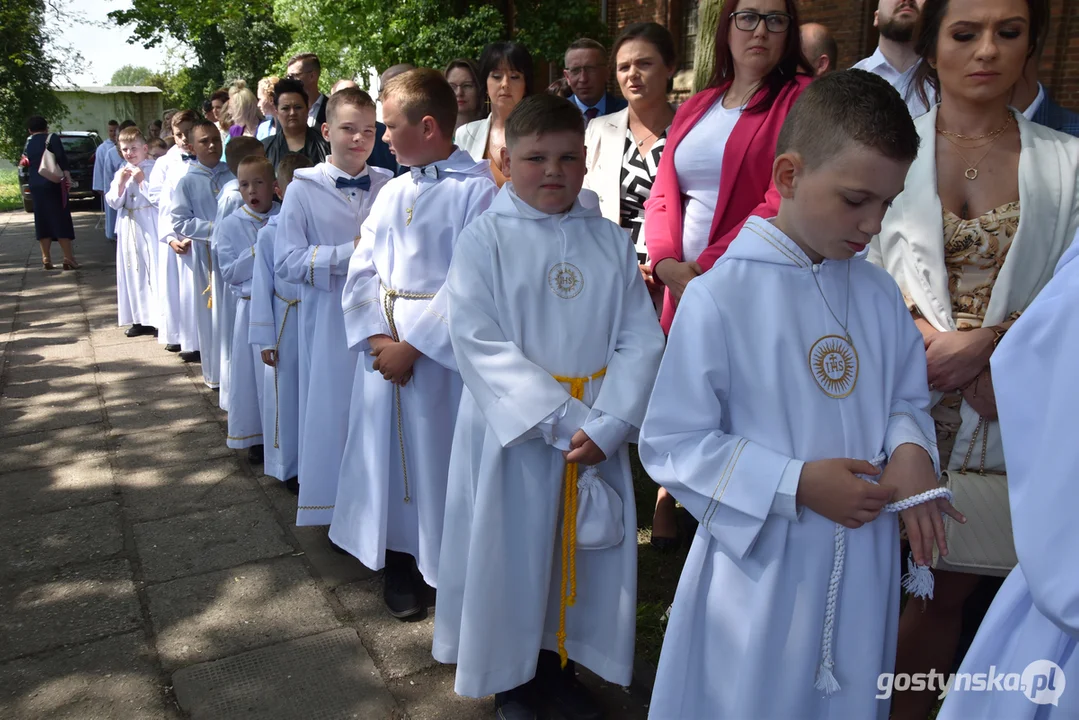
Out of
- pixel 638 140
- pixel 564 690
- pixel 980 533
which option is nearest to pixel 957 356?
pixel 980 533

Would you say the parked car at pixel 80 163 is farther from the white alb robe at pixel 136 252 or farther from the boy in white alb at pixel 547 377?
the boy in white alb at pixel 547 377

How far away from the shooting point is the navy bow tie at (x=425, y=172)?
11.1 ft

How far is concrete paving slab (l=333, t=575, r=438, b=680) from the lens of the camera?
3.19 metres

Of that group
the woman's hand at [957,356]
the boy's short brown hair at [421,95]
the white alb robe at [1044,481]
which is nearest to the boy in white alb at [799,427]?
the woman's hand at [957,356]

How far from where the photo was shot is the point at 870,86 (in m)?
1.83

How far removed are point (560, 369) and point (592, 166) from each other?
1694mm

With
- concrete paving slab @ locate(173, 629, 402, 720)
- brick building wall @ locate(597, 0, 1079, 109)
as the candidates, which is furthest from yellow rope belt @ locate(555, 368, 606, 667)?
brick building wall @ locate(597, 0, 1079, 109)

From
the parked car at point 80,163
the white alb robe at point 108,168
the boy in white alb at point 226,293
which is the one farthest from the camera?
the parked car at point 80,163

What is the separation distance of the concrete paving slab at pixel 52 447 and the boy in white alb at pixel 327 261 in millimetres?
2106

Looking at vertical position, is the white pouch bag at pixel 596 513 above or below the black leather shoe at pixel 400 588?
above

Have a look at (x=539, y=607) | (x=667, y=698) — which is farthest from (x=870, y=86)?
(x=539, y=607)

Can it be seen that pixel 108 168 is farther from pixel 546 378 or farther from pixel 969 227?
pixel 969 227

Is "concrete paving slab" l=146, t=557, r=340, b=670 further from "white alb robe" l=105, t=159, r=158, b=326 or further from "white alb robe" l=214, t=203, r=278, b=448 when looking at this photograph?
"white alb robe" l=105, t=159, r=158, b=326

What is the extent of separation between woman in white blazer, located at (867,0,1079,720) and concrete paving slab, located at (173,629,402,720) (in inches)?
67.0
